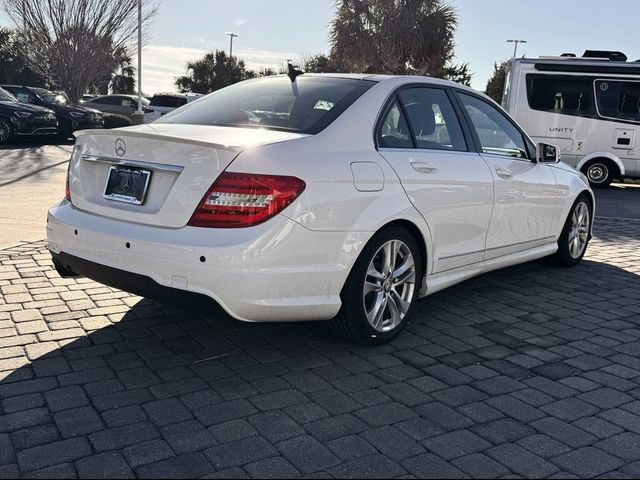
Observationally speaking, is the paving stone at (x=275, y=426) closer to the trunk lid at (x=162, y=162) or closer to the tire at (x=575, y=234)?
the trunk lid at (x=162, y=162)

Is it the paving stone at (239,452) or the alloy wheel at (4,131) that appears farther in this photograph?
the alloy wheel at (4,131)

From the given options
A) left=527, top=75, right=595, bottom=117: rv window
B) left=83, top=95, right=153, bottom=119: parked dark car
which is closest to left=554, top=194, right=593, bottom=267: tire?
left=527, top=75, right=595, bottom=117: rv window

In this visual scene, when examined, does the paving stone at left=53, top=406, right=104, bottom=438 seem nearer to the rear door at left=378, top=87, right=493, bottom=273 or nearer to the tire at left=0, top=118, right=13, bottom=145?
the rear door at left=378, top=87, right=493, bottom=273

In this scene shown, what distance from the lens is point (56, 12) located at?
25125 millimetres

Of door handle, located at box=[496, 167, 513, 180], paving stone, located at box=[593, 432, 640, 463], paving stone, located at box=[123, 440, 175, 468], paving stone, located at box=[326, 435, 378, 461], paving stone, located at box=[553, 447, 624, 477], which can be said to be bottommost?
paving stone, located at box=[123, 440, 175, 468]

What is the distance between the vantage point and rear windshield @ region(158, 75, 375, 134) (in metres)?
3.74

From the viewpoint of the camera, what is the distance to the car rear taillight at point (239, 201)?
3.16 m

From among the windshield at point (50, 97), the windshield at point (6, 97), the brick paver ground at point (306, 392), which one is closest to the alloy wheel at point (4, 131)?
the windshield at point (6, 97)

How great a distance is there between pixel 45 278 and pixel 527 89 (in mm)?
12016

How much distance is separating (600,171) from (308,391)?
1308 centimetres

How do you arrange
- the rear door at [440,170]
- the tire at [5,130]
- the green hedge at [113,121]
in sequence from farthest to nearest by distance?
the green hedge at [113,121] → the tire at [5,130] → the rear door at [440,170]

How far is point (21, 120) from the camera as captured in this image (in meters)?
17.9

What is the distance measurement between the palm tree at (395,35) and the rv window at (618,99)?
16482mm

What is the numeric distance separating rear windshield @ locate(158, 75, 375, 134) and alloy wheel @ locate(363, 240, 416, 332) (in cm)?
85
